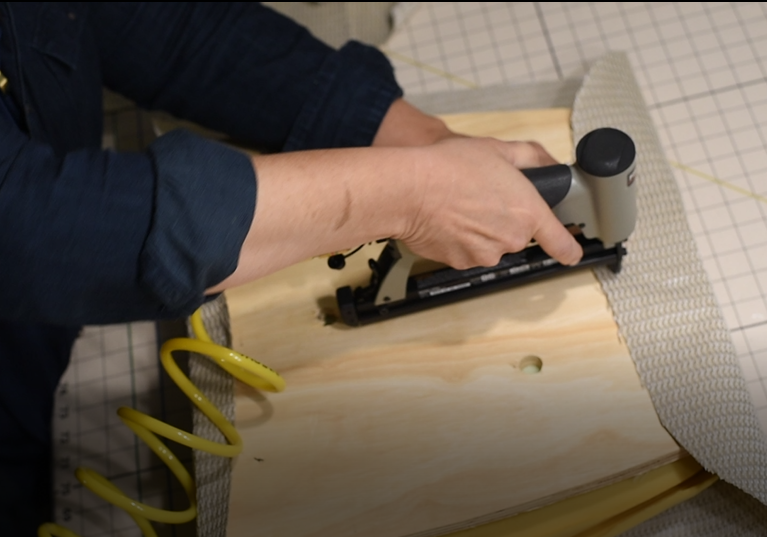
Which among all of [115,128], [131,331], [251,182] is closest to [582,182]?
[251,182]

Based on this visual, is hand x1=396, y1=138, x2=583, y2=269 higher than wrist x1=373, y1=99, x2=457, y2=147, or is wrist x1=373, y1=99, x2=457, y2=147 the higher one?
wrist x1=373, y1=99, x2=457, y2=147

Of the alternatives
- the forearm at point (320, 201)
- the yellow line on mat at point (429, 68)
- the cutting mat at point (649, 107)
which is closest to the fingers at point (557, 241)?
the forearm at point (320, 201)

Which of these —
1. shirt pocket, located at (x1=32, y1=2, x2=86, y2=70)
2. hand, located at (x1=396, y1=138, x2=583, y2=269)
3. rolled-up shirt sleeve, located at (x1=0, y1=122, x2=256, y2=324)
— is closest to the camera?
rolled-up shirt sleeve, located at (x1=0, y1=122, x2=256, y2=324)

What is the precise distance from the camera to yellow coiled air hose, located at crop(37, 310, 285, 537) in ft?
2.29

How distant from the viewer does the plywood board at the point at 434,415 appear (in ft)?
2.26

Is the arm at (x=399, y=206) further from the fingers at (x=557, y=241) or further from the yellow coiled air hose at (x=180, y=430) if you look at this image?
the yellow coiled air hose at (x=180, y=430)

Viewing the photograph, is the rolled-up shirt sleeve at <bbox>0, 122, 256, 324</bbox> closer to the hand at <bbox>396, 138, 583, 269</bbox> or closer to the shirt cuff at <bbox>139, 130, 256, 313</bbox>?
the shirt cuff at <bbox>139, 130, 256, 313</bbox>

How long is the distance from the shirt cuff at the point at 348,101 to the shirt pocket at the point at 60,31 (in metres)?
0.28

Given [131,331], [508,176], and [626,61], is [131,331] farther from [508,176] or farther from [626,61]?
[626,61]

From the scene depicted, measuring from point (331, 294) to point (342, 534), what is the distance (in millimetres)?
261

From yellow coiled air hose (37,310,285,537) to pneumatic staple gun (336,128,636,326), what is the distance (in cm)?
12

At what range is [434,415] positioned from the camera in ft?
2.38

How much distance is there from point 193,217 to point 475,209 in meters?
0.25

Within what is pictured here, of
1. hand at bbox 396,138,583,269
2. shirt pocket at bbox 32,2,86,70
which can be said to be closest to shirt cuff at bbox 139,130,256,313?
hand at bbox 396,138,583,269
